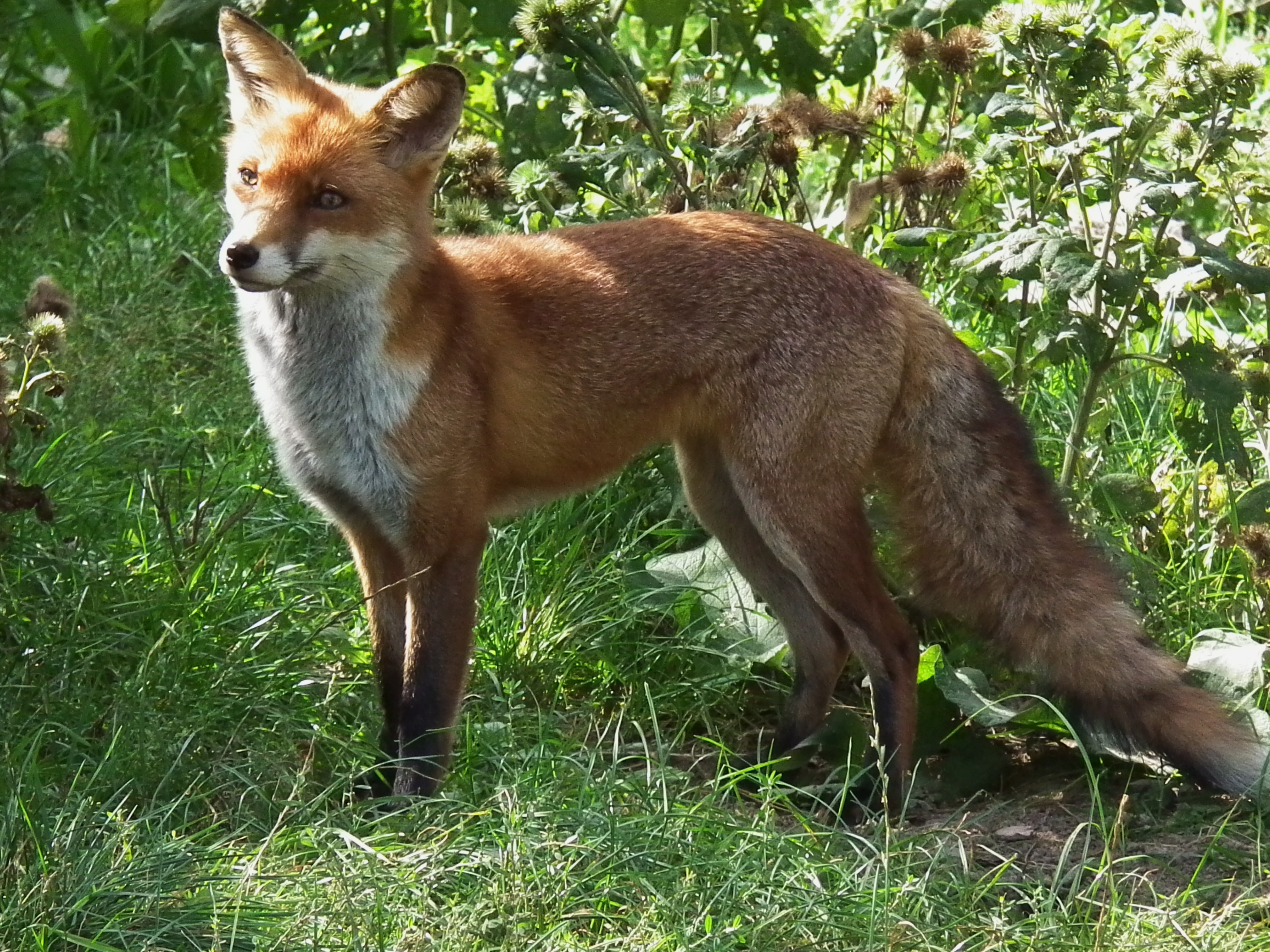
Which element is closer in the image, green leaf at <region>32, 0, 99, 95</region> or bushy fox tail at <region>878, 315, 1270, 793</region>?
bushy fox tail at <region>878, 315, 1270, 793</region>

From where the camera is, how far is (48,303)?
394cm

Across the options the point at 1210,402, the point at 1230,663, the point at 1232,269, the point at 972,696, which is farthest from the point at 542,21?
the point at 1230,663

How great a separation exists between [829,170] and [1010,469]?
3.04 metres

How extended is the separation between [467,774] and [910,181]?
227 centimetres

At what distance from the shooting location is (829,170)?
6.88 m

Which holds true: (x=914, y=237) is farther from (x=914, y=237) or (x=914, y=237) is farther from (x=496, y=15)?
(x=496, y=15)

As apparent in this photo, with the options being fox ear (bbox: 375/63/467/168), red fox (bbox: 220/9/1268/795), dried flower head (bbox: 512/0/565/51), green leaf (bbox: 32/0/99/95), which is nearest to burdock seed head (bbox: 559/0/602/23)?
dried flower head (bbox: 512/0/565/51)

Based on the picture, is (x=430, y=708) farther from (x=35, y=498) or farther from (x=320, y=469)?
(x=35, y=498)

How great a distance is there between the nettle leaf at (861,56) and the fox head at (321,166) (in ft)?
6.55

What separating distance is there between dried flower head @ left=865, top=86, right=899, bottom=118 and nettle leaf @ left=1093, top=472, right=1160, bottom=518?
1.44 metres

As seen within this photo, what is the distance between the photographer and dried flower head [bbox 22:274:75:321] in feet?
12.9

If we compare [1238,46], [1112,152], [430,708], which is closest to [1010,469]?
[1112,152]

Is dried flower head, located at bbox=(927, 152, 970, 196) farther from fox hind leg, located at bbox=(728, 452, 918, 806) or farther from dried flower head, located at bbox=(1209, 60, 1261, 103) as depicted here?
fox hind leg, located at bbox=(728, 452, 918, 806)

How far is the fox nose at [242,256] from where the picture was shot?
3438 millimetres
